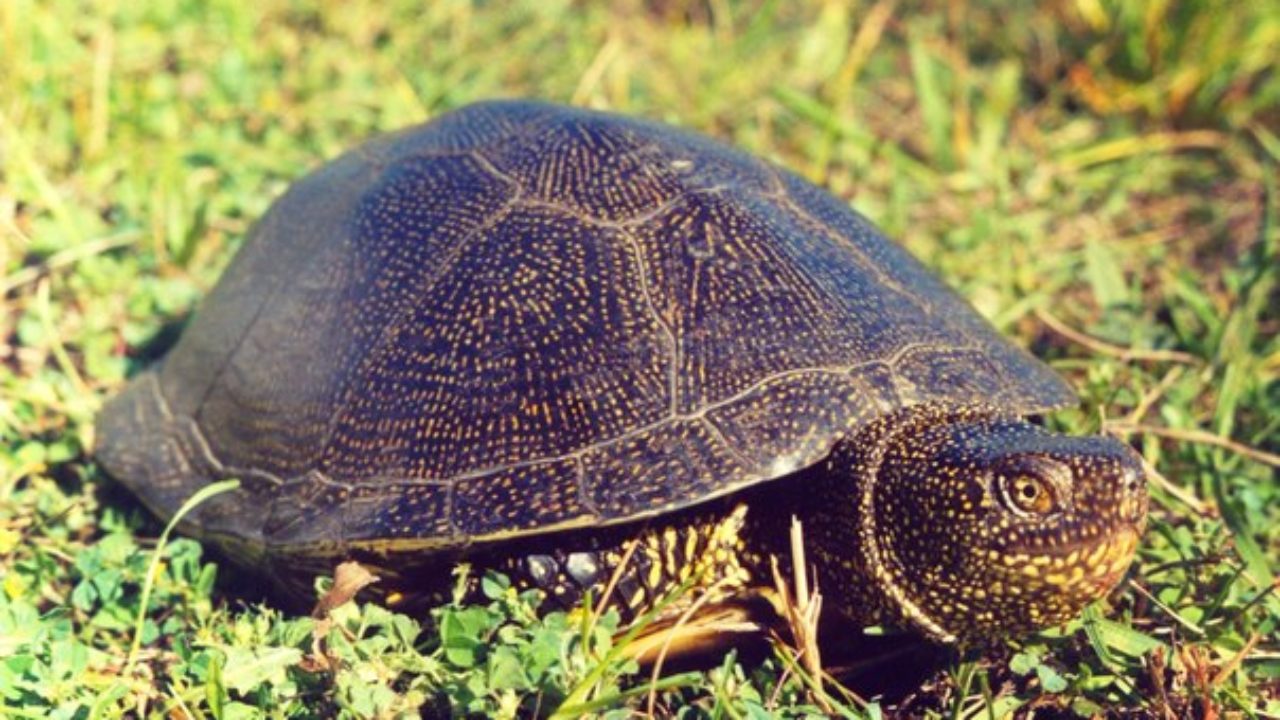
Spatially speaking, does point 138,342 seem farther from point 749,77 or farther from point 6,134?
point 749,77

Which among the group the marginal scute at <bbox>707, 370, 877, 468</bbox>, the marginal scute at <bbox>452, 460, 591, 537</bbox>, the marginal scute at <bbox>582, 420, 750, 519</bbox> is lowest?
the marginal scute at <bbox>452, 460, 591, 537</bbox>

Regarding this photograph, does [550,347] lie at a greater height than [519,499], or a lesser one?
greater

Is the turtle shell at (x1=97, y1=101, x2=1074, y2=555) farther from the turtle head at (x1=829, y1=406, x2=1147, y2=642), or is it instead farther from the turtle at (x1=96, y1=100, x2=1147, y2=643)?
the turtle head at (x1=829, y1=406, x2=1147, y2=642)

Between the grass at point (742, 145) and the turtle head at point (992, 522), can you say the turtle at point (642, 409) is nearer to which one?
the turtle head at point (992, 522)

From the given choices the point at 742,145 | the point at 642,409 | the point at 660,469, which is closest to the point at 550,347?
the point at 642,409

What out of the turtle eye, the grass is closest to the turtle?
the turtle eye

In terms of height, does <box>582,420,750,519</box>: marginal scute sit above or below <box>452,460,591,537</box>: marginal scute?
above

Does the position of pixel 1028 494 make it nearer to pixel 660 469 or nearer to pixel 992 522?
pixel 992 522

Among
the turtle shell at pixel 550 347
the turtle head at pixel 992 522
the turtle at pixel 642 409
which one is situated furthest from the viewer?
the turtle shell at pixel 550 347

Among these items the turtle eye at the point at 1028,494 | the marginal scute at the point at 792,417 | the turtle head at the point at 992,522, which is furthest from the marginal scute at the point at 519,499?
the turtle eye at the point at 1028,494
